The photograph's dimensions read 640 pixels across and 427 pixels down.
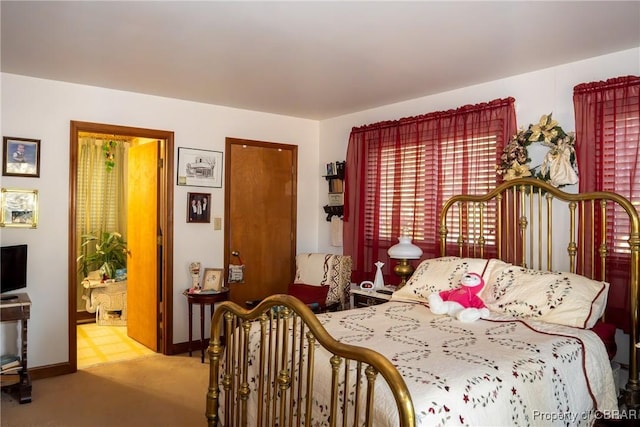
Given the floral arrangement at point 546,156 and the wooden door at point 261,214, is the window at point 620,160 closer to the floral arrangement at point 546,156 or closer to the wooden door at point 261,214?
the floral arrangement at point 546,156

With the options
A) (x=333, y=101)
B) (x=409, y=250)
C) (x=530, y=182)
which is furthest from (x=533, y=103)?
(x=333, y=101)

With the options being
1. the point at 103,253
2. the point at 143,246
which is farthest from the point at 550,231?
the point at 103,253

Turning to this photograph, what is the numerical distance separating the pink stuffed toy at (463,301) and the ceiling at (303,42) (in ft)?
4.96

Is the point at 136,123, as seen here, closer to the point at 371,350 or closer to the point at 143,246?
the point at 143,246

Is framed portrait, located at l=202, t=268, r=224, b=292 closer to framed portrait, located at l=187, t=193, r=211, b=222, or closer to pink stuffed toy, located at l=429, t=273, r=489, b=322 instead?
framed portrait, located at l=187, t=193, r=211, b=222

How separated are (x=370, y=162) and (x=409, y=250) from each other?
1142 mm

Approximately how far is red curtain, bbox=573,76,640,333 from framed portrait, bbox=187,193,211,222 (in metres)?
3.21

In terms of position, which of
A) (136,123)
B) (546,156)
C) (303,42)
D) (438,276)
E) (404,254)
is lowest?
(438,276)

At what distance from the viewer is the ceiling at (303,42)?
2.35 meters

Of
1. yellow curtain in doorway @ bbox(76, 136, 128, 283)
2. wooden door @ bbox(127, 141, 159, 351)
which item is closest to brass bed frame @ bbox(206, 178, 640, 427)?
wooden door @ bbox(127, 141, 159, 351)

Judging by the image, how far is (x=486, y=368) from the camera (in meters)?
1.90

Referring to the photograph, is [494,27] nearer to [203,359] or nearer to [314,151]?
[314,151]

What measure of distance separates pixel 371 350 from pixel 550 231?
224 cm

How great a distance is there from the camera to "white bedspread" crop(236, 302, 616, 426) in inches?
66.3
